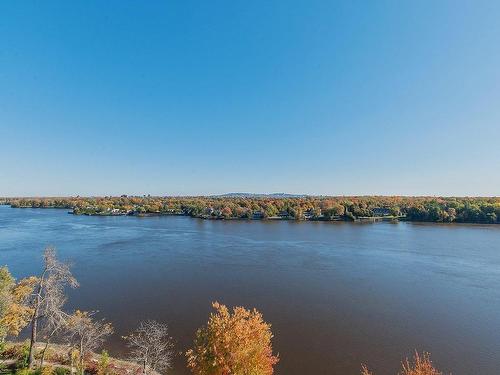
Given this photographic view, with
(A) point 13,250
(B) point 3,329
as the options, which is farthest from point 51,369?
(A) point 13,250

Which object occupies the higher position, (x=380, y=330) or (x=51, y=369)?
(x=51, y=369)

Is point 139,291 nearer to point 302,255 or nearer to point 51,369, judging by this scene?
point 51,369

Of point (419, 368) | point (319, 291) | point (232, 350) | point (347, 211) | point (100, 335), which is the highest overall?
point (347, 211)

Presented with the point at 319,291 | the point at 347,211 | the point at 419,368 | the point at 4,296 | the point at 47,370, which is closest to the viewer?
the point at 419,368

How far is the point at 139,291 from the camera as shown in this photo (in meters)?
22.4

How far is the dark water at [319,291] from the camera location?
14.4 metres

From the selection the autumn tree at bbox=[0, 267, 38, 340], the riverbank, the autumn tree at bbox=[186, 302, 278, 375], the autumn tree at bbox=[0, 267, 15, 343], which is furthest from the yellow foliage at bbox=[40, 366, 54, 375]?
the autumn tree at bbox=[186, 302, 278, 375]

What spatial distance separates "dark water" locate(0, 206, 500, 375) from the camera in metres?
14.4

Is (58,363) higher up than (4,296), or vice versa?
(4,296)

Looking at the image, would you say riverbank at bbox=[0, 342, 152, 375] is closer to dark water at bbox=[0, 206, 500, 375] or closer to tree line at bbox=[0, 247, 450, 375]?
tree line at bbox=[0, 247, 450, 375]

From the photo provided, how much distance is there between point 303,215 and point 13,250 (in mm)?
59916

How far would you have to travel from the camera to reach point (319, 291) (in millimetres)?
22562

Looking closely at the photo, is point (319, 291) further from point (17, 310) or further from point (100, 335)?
point (17, 310)

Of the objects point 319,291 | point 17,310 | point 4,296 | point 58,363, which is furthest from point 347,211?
point 4,296
